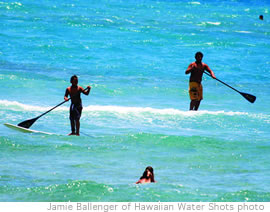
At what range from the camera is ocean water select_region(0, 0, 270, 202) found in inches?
391

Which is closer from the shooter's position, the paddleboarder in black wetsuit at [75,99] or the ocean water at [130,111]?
the ocean water at [130,111]

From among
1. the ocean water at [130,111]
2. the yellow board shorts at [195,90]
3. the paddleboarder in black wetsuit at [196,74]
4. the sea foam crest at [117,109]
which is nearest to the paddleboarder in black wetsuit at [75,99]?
the ocean water at [130,111]

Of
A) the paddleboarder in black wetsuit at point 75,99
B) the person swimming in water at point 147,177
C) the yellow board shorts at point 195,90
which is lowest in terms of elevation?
the person swimming in water at point 147,177

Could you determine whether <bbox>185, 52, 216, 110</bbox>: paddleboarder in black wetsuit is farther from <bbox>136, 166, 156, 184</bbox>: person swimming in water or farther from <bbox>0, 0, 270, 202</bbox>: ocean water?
<bbox>136, 166, 156, 184</bbox>: person swimming in water

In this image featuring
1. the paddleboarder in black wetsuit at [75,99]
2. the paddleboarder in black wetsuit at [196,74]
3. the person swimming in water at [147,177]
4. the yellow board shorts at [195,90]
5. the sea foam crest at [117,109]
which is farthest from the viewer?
the sea foam crest at [117,109]

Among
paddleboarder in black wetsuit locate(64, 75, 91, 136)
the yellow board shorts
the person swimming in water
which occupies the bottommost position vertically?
the person swimming in water

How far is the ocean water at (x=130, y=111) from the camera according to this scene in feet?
32.6

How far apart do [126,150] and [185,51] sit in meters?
17.0

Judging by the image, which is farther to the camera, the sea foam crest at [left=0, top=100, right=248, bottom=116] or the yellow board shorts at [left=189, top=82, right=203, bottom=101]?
the sea foam crest at [left=0, top=100, right=248, bottom=116]

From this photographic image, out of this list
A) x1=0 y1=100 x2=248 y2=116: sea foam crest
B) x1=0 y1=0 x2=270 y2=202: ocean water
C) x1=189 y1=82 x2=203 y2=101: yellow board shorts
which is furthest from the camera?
x1=0 y1=100 x2=248 y2=116: sea foam crest

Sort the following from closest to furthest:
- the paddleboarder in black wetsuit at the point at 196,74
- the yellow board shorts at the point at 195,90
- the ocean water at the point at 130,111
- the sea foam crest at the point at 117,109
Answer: the ocean water at the point at 130,111 → the paddleboarder in black wetsuit at the point at 196,74 → the yellow board shorts at the point at 195,90 → the sea foam crest at the point at 117,109

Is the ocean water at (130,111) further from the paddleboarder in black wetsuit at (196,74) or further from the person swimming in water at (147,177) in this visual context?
the paddleboarder in black wetsuit at (196,74)

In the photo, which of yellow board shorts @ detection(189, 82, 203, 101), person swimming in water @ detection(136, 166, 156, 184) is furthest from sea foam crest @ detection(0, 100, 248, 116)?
person swimming in water @ detection(136, 166, 156, 184)

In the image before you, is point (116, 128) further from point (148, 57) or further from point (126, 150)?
point (148, 57)
